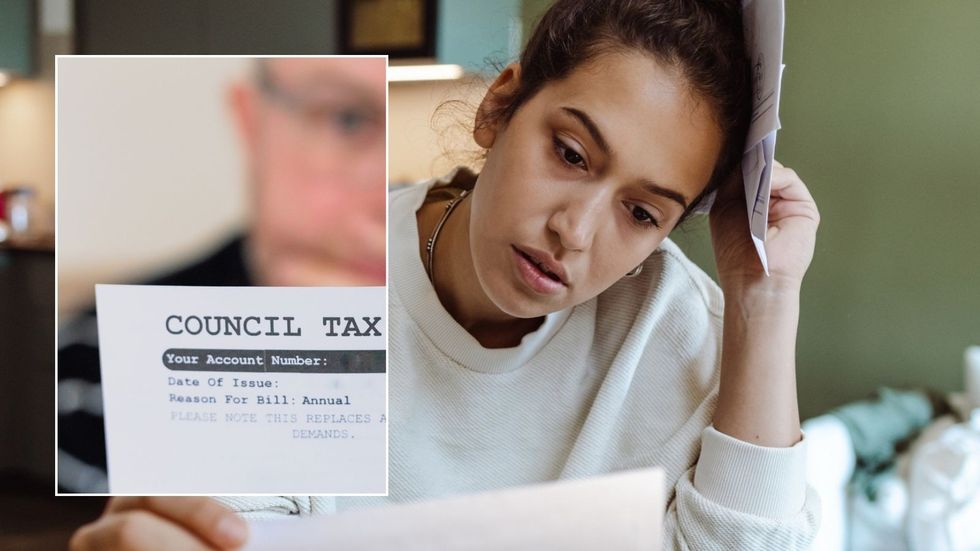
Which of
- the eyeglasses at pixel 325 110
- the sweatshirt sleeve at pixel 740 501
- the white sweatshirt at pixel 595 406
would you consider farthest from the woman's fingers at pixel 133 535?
the sweatshirt sleeve at pixel 740 501

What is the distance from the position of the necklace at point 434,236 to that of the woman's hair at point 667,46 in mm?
54

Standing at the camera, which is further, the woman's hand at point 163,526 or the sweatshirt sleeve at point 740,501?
the sweatshirt sleeve at point 740,501

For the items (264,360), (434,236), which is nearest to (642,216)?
(434,236)

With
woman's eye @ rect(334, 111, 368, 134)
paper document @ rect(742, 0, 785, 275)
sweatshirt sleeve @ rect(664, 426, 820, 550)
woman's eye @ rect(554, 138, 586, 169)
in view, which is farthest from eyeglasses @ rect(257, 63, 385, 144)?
sweatshirt sleeve @ rect(664, 426, 820, 550)

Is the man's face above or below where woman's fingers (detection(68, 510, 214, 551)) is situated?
above

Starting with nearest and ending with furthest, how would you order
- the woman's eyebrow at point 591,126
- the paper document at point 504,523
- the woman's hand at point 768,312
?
the paper document at point 504,523
the woman's eyebrow at point 591,126
the woman's hand at point 768,312

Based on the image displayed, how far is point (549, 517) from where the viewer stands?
36 centimetres

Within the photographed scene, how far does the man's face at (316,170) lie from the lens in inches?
16.1

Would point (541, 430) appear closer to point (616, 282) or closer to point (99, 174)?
point (616, 282)

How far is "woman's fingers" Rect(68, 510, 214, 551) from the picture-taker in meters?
0.40

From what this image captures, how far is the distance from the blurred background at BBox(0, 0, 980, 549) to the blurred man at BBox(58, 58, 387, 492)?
2cm

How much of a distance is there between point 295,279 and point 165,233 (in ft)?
0.23

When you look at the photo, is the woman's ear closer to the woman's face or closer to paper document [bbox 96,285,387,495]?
the woman's face

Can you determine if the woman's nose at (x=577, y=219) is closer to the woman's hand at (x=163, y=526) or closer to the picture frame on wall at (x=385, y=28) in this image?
the picture frame on wall at (x=385, y=28)
